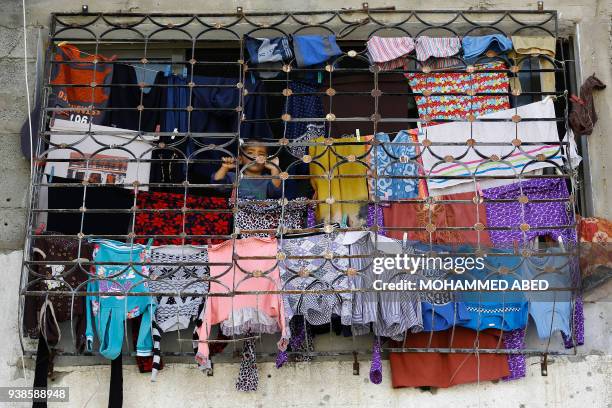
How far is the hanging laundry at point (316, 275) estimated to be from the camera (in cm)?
534

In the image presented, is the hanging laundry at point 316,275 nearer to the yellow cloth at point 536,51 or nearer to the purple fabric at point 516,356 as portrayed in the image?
the purple fabric at point 516,356

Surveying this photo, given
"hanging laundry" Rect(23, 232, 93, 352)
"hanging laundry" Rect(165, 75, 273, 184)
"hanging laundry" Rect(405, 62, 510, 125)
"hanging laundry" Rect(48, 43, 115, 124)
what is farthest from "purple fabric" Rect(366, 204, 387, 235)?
"hanging laundry" Rect(48, 43, 115, 124)

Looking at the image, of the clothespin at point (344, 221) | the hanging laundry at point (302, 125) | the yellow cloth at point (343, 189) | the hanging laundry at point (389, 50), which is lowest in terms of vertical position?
the clothespin at point (344, 221)

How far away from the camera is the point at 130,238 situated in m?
5.53

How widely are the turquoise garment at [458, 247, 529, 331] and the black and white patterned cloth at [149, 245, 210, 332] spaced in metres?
1.65

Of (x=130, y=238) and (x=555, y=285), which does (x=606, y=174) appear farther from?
(x=130, y=238)

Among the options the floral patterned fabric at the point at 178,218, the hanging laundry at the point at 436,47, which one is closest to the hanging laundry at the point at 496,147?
the hanging laundry at the point at 436,47

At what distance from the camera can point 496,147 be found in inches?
228

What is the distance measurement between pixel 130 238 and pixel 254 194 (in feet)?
2.97

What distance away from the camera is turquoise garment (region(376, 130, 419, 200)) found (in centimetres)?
581

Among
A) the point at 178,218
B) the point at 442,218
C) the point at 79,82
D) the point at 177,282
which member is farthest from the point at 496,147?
the point at 79,82

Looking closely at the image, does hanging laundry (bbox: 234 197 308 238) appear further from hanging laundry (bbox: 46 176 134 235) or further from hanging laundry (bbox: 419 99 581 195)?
hanging laundry (bbox: 419 99 581 195)

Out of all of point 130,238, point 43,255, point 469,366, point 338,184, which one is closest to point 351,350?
point 469,366

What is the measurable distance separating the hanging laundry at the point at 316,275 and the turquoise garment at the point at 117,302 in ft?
2.89
